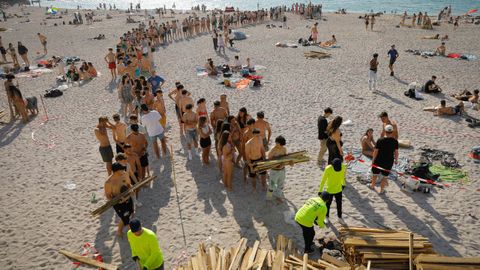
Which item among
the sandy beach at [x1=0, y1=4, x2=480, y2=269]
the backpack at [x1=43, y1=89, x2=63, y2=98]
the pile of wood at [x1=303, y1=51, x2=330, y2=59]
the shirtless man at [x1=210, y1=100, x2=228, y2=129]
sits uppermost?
the pile of wood at [x1=303, y1=51, x2=330, y2=59]

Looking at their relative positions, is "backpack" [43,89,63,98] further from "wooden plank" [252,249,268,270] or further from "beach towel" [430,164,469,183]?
"beach towel" [430,164,469,183]

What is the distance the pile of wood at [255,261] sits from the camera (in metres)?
5.12

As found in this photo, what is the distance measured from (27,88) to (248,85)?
11624mm

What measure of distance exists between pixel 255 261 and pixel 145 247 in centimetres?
172

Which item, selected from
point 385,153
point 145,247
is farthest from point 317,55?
point 145,247

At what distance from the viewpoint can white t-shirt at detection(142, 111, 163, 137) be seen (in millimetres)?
9133

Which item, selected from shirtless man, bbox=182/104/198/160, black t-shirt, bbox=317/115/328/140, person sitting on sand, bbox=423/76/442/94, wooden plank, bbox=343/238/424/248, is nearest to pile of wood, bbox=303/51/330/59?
person sitting on sand, bbox=423/76/442/94

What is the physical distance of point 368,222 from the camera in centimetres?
689

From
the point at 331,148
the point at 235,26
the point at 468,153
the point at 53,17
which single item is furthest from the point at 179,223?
the point at 53,17

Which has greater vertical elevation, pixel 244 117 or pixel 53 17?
pixel 53 17

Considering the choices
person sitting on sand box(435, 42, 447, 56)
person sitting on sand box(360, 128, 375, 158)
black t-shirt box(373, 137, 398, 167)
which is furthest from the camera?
person sitting on sand box(435, 42, 447, 56)

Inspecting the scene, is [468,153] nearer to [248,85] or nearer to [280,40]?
[248,85]

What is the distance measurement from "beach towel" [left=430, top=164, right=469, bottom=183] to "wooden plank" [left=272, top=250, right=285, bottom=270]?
5129 millimetres

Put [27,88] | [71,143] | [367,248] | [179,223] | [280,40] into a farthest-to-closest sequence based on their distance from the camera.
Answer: [280,40] → [27,88] → [71,143] → [179,223] → [367,248]
